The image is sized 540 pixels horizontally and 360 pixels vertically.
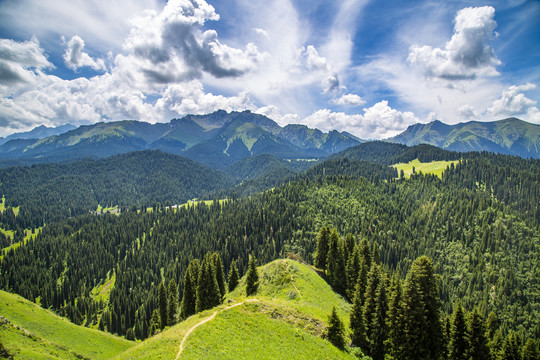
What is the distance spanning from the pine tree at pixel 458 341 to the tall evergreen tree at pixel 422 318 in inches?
250

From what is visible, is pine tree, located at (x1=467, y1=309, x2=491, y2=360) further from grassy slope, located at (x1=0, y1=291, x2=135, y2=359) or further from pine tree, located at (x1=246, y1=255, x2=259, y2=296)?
grassy slope, located at (x1=0, y1=291, x2=135, y2=359)

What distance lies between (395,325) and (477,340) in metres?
14.0

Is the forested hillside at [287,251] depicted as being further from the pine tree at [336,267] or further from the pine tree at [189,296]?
the pine tree at [189,296]

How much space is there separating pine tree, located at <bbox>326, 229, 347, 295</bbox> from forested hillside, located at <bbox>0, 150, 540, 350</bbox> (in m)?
44.8

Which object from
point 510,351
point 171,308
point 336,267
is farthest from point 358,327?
point 171,308

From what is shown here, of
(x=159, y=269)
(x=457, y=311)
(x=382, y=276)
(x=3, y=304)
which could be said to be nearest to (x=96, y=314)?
(x=159, y=269)

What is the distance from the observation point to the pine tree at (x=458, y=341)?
42.6 metres

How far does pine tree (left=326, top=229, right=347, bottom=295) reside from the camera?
71.9 metres

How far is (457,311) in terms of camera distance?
4419 cm

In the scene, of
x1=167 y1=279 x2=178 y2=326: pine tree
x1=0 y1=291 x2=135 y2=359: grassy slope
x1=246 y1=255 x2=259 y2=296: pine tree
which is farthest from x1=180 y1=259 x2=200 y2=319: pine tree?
x1=0 y1=291 x2=135 y2=359: grassy slope

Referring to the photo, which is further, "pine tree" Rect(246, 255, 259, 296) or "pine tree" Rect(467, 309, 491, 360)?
"pine tree" Rect(246, 255, 259, 296)

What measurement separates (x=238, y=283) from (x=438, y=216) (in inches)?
6655

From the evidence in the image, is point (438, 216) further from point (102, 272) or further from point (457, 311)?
point (102, 272)

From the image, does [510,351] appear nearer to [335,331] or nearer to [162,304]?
[335,331]
